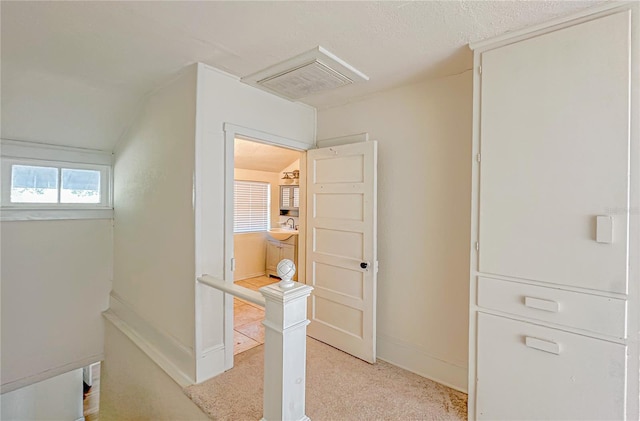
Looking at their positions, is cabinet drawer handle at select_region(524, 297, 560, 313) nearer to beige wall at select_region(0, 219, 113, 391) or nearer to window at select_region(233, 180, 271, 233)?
beige wall at select_region(0, 219, 113, 391)

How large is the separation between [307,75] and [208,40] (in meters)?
0.69

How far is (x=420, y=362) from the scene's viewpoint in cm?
237

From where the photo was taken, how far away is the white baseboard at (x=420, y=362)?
218 centimetres

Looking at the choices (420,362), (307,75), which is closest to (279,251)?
(420,362)

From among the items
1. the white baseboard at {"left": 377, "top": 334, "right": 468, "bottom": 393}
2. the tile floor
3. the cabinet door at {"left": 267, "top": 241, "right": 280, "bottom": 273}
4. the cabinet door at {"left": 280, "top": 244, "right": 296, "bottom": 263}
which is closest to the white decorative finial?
the tile floor

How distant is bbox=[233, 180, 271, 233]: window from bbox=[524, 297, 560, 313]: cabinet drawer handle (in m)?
4.42

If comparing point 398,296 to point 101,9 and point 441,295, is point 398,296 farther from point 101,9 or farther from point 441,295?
point 101,9

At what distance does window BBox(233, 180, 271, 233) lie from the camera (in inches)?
204

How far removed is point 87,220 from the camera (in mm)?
3150

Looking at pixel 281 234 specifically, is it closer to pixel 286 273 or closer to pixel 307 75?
pixel 307 75

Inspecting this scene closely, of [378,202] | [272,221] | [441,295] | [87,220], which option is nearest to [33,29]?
[87,220]

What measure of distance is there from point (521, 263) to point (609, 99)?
901 millimetres

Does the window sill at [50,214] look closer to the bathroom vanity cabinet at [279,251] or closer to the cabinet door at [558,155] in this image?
the bathroom vanity cabinet at [279,251]

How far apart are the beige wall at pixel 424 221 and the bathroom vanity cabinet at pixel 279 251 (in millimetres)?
2569
